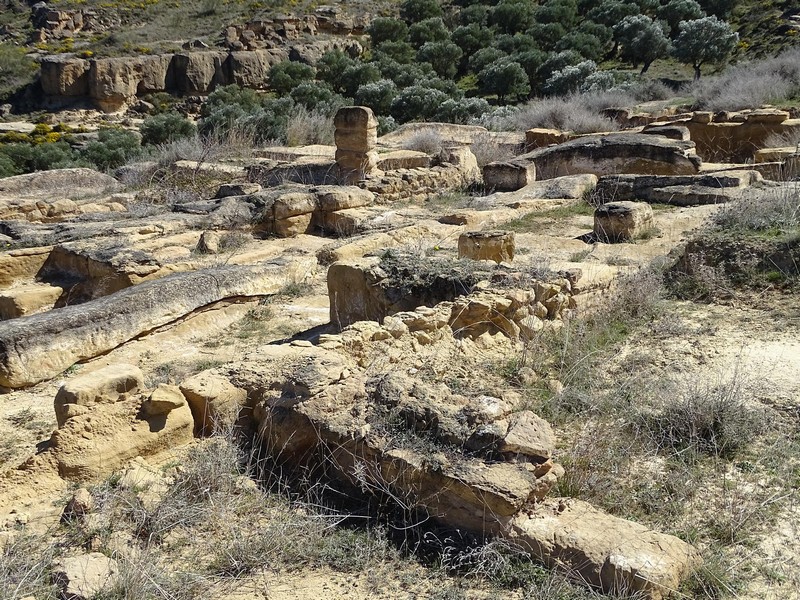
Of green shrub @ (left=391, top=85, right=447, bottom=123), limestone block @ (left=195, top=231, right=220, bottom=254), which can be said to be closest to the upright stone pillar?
limestone block @ (left=195, top=231, right=220, bottom=254)

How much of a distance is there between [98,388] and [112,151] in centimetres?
1591

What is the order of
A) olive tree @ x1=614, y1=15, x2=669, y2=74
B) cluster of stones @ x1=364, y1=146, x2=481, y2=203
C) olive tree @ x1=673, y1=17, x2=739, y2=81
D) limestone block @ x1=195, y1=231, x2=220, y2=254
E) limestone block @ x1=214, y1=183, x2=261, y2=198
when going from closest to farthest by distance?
limestone block @ x1=195, y1=231, x2=220, y2=254 → limestone block @ x1=214, y1=183, x2=261, y2=198 → cluster of stones @ x1=364, y1=146, x2=481, y2=203 → olive tree @ x1=673, y1=17, x2=739, y2=81 → olive tree @ x1=614, y1=15, x2=669, y2=74

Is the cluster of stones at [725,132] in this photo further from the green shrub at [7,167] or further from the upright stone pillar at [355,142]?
the green shrub at [7,167]

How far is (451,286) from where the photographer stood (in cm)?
510

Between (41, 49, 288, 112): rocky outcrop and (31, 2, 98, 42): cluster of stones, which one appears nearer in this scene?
(41, 49, 288, 112): rocky outcrop

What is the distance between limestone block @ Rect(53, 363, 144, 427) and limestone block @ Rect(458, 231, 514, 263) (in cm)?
370

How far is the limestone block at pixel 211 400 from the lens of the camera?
12.3ft

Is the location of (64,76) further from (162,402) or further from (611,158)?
(162,402)

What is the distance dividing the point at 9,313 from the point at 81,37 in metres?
30.0

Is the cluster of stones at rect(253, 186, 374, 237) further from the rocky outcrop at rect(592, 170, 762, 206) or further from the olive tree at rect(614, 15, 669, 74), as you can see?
the olive tree at rect(614, 15, 669, 74)

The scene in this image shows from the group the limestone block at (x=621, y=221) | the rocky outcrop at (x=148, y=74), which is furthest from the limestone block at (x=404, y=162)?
the rocky outcrop at (x=148, y=74)

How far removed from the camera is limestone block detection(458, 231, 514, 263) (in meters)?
6.76

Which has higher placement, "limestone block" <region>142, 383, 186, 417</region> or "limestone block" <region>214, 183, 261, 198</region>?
"limestone block" <region>214, 183, 261, 198</region>

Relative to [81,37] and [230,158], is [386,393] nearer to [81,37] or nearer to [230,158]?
[230,158]
